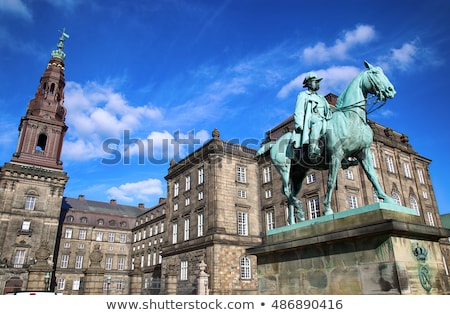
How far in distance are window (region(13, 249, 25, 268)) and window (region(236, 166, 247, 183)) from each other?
36.3 metres

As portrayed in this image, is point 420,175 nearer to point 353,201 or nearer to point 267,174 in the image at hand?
point 353,201

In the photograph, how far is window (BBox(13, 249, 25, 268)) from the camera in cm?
4812

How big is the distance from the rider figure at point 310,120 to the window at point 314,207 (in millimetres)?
23536

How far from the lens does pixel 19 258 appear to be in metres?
48.6

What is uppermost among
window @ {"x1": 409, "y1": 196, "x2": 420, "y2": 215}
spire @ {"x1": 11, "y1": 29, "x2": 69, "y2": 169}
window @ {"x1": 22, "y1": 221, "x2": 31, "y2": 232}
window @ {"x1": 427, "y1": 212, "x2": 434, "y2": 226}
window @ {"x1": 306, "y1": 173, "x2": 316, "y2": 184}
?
spire @ {"x1": 11, "y1": 29, "x2": 69, "y2": 169}

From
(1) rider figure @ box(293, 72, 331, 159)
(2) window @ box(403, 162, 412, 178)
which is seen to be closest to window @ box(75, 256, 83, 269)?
(2) window @ box(403, 162, 412, 178)

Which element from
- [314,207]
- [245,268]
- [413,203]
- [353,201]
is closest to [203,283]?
[245,268]

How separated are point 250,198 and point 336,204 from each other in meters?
11.8

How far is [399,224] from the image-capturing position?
5637 millimetres

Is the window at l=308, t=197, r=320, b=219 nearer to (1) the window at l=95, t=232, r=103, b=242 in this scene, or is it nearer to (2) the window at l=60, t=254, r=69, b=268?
(1) the window at l=95, t=232, r=103, b=242

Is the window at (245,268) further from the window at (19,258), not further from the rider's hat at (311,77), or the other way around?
the window at (19,258)

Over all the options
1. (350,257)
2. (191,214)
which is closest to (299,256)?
(350,257)

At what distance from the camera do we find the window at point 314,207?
3058cm

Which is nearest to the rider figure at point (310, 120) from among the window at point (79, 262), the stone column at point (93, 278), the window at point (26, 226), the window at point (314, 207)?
the stone column at point (93, 278)
